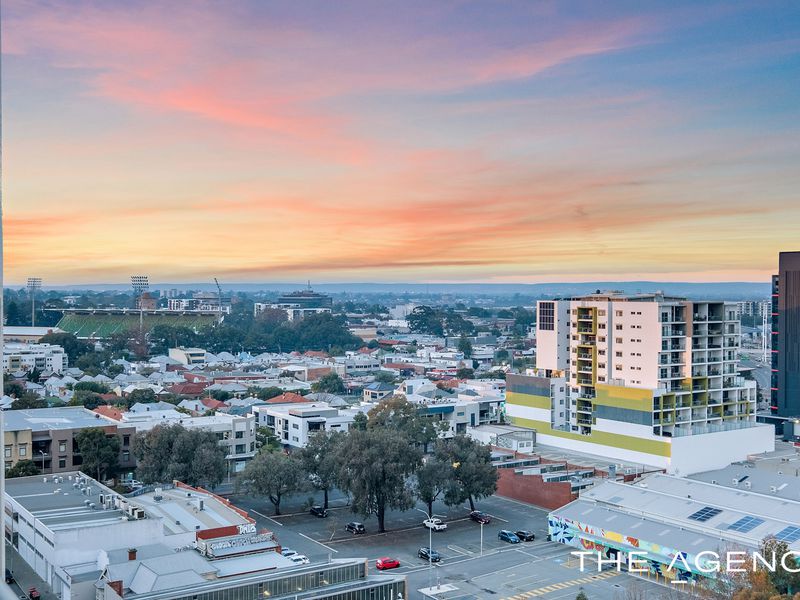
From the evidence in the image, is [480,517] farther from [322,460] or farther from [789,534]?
[789,534]

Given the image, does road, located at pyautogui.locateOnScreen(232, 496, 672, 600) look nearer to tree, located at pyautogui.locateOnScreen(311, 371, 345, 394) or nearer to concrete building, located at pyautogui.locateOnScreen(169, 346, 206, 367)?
tree, located at pyautogui.locateOnScreen(311, 371, 345, 394)

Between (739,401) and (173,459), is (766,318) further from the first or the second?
(173,459)

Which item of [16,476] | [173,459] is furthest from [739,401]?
[16,476]

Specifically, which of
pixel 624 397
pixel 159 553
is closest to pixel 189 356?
pixel 624 397

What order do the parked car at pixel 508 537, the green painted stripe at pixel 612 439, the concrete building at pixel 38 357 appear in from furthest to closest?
the concrete building at pixel 38 357 < the green painted stripe at pixel 612 439 < the parked car at pixel 508 537

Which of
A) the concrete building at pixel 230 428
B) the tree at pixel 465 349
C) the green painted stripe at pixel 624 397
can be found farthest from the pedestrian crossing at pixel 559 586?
the tree at pixel 465 349

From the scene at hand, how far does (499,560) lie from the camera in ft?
46.5

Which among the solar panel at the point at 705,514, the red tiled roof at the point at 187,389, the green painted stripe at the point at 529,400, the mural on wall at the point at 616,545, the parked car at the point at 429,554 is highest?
the green painted stripe at the point at 529,400

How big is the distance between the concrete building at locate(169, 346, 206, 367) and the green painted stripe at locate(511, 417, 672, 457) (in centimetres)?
2975

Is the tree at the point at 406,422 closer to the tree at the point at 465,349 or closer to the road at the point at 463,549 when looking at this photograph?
the road at the point at 463,549

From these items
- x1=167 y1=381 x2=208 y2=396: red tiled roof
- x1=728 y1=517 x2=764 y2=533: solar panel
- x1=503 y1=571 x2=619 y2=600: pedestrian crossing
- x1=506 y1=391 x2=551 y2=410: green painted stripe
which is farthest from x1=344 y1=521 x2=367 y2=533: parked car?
x1=167 y1=381 x2=208 y2=396: red tiled roof

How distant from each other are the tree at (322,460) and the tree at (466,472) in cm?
207

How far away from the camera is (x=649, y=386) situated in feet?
64.3

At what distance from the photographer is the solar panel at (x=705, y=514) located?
46.1 ft
